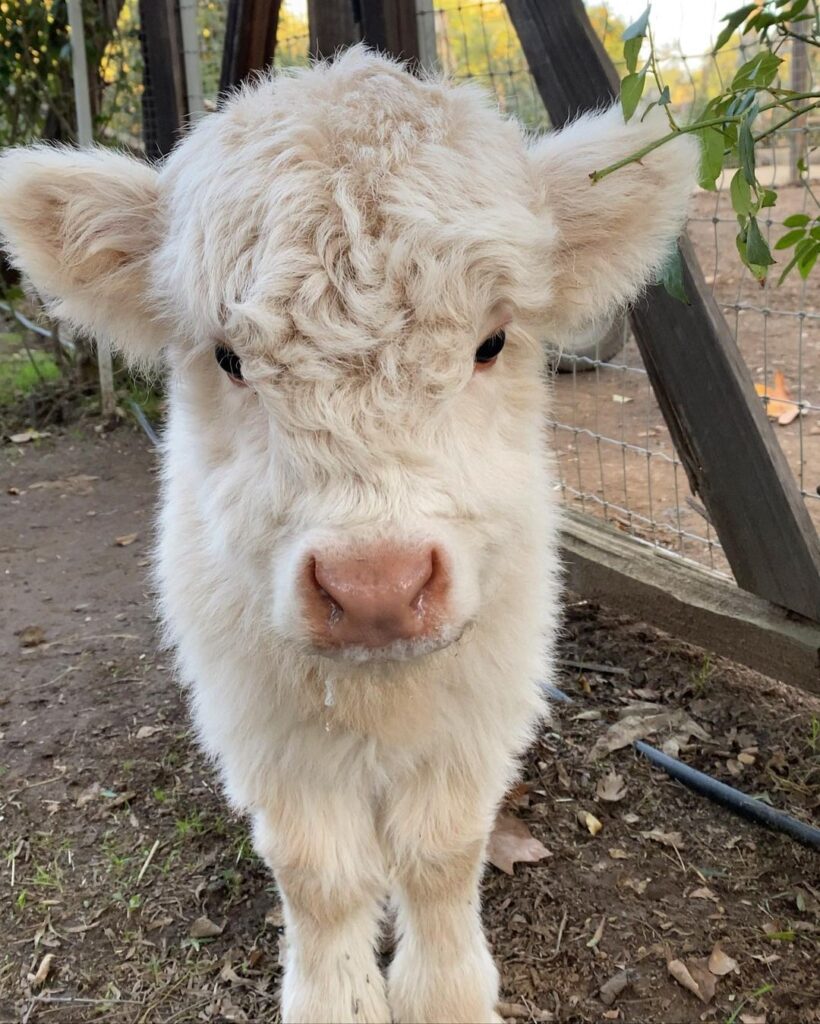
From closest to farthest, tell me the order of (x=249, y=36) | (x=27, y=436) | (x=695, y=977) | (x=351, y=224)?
(x=351, y=224)
(x=695, y=977)
(x=249, y=36)
(x=27, y=436)

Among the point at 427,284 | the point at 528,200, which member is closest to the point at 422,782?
the point at 427,284

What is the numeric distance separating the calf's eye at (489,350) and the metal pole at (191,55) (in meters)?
4.53

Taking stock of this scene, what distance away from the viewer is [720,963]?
2324 millimetres

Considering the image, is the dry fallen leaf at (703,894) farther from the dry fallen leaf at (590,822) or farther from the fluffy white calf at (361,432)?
the fluffy white calf at (361,432)

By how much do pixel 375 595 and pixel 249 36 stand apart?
3.75m

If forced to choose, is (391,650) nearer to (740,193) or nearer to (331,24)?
(740,193)

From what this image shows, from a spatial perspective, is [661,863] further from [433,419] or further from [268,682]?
[433,419]

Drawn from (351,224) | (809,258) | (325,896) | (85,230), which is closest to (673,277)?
(809,258)

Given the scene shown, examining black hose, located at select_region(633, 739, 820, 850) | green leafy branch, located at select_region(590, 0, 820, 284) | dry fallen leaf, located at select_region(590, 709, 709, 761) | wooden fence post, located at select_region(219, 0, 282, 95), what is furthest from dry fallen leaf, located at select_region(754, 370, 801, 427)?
green leafy branch, located at select_region(590, 0, 820, 284)

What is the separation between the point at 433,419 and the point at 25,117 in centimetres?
678

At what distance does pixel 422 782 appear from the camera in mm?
2244

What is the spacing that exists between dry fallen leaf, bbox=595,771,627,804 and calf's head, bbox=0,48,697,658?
1174 millimetres

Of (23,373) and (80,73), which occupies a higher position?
(80,73)

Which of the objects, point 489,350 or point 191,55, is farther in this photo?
point 191,55
